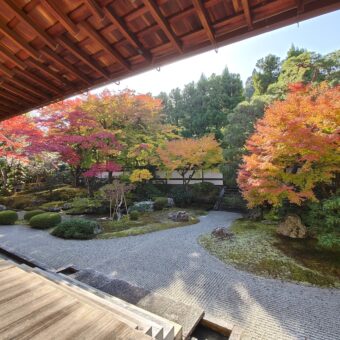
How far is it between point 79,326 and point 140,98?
11.6 meters

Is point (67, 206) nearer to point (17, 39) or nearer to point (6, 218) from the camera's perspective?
point (6, 218)

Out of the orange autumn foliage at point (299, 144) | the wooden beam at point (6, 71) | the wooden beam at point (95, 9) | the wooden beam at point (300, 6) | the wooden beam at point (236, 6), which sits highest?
the wooden beam at point (95, 9)

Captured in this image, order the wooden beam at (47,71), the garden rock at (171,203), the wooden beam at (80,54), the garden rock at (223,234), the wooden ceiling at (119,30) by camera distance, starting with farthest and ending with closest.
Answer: the garden rock at (171,203), the garden rock at (223,234), the wooden beam at (47,71), the wooden beam at (80,54), the wooden ceiling at (119,30)

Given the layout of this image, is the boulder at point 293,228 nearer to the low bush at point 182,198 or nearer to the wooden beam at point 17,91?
the low bush at point 182,198

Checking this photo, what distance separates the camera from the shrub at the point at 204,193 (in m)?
12.5

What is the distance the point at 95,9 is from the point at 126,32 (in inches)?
10.8

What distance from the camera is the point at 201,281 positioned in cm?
414

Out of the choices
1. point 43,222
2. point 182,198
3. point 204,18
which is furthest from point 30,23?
point 182,198

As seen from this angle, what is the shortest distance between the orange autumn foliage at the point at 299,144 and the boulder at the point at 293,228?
3.52 feet

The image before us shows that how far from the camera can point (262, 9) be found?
1.52m

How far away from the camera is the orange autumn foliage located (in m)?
4.93

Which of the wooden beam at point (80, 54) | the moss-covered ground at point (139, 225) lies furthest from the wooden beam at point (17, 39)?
the moss-covered ground at point (139, 225)

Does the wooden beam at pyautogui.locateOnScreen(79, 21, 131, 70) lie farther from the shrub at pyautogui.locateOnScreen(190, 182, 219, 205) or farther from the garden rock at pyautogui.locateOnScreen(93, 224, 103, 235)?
the shrub at pyautogui.locateOnScreen(190, 182, 219, 205)

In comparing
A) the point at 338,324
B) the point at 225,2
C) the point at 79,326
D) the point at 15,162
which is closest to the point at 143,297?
the point at 79,326
